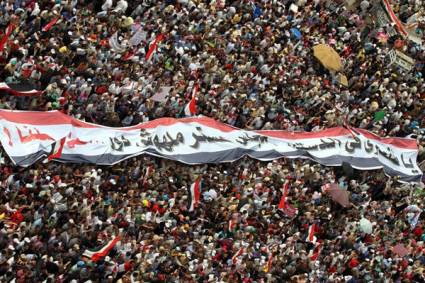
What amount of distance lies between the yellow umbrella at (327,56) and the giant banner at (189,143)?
2.69m

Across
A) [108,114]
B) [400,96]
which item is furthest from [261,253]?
[400,96]

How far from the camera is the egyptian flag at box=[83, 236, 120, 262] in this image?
2317 cm

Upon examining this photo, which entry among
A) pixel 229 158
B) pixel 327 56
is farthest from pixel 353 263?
pixel 327 56

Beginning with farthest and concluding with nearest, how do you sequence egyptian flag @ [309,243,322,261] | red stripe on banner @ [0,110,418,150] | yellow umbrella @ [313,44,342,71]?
yellow umbrella @ [313,44,342,71], egyptian flag @ [309,243,322,261], red stripe on banner @ [0,110,418,150]

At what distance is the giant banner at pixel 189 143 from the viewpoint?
25.1m

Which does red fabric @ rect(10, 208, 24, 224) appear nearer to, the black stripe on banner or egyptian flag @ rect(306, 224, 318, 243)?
the black stripe on banner

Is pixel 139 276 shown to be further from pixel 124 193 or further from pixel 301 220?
pixel 301 220

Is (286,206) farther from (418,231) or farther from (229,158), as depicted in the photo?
(418,231)

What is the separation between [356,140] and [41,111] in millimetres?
12674

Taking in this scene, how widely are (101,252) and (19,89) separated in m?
5.15

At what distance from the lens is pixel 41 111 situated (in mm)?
25953

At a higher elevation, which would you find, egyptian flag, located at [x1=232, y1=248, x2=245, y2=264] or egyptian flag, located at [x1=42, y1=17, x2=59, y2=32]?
egyptian flag, located at [x1=42, y1=17, x2=59, y2=32]

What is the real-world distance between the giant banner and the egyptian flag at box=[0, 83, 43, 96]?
516 mm

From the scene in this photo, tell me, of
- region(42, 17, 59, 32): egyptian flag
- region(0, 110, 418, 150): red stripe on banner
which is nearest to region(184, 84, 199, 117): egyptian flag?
region(0, 110, 418, 150): red stripe on banner
